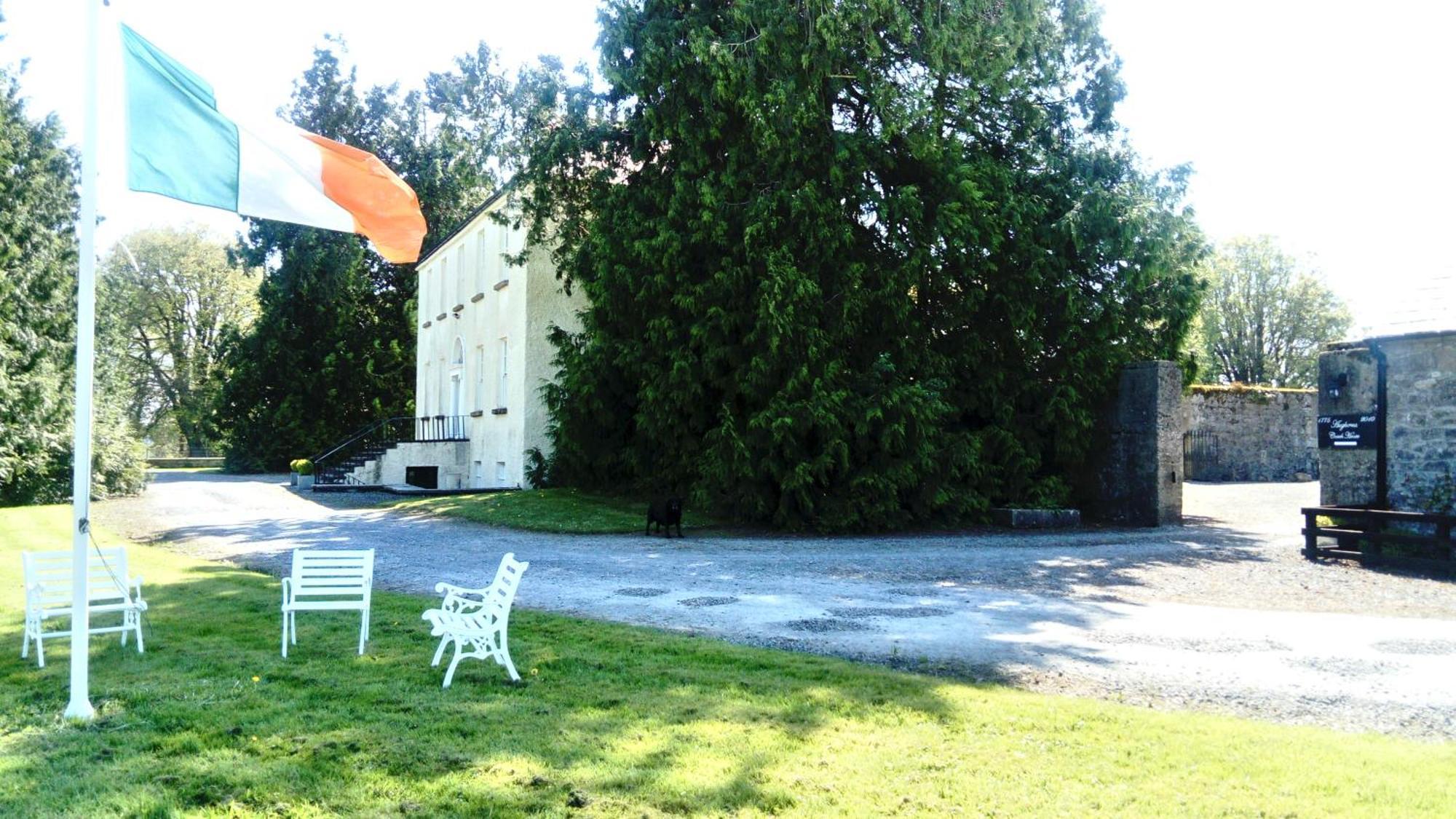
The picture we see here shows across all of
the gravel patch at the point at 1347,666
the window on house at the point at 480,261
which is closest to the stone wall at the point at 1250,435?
the window on house at the point at 480,261

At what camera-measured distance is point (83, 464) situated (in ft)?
20.7

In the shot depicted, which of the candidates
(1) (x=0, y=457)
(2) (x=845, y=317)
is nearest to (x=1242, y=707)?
(2) (x=845, y=317)

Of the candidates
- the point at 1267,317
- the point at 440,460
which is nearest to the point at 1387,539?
the point at 440,460

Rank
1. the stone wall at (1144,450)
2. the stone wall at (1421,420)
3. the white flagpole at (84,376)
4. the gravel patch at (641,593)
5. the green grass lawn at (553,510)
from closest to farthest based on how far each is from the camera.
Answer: the white flagpole at (84,376) → the gravel patch at (641,593) → the stone wall at (1421,420) → the green grass lawn at (553,510) → the stone wall at (1144,450)

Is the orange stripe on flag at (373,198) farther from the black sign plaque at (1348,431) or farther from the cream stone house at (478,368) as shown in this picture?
the cream stone house at (478,368)

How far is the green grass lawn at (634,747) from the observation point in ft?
16.2

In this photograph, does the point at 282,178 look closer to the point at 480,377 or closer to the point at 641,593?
the point at 641,593

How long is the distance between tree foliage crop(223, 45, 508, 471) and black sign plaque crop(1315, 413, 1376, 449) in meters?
34.8

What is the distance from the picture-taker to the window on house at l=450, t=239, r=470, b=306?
3456 cm

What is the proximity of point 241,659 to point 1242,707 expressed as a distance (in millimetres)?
6888

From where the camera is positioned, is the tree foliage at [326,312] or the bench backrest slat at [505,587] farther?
the tree foliage at [326,312]

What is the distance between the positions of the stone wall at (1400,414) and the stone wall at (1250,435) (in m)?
18.2

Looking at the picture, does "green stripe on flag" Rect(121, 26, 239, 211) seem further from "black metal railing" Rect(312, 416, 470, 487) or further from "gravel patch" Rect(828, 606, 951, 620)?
"black metal railing" Rect(312, 416, 470, 487)

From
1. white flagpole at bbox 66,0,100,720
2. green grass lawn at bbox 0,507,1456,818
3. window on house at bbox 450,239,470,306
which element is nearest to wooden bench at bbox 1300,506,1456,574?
green grass lawn at bbox 0,507,1456,818
